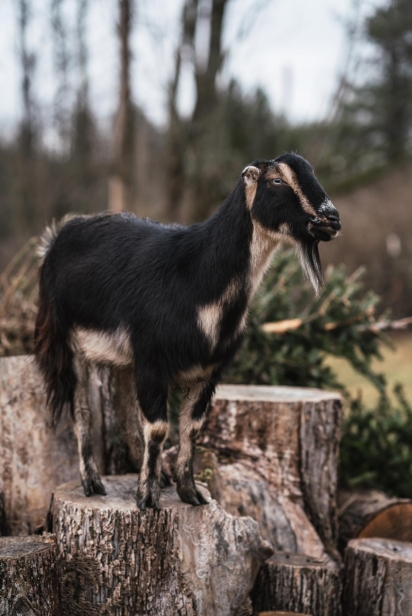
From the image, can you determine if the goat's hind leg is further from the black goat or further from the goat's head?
the goat's head

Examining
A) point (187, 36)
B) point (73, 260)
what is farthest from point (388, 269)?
point (73, 260)

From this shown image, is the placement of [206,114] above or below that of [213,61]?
below

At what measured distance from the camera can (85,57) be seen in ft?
45.0

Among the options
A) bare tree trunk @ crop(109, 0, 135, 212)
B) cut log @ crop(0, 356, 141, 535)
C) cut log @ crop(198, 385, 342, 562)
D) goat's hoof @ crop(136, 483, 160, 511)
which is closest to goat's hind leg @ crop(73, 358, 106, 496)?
cut log @ crop(0, 356, 141, 535)

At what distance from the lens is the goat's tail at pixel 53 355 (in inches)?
160

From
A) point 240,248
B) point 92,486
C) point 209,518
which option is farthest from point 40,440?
point 240,248

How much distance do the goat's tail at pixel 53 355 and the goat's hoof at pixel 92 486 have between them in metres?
0.45

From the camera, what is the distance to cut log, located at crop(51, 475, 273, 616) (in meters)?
3.45

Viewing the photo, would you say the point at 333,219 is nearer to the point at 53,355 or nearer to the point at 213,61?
the point at 53,355

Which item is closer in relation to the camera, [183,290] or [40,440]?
[183,290]

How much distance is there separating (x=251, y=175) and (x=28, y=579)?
6.90ft

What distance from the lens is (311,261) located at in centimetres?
329

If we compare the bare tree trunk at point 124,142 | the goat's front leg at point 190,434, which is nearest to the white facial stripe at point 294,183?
the goat's front leg at point 190,434

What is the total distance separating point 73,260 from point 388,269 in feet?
36.1
